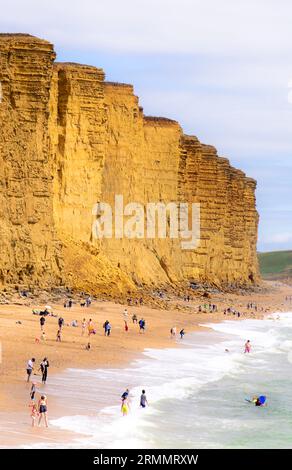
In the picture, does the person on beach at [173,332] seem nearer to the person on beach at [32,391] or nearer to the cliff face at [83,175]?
the cliff face at [83,175]

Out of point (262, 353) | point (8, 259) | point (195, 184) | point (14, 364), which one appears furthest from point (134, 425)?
point (195, 184)

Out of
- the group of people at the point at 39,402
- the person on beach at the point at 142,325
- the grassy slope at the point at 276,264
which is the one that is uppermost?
the grassy slope at the point at 276,264

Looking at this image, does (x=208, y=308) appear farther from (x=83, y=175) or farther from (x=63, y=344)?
(x=63, y=344)

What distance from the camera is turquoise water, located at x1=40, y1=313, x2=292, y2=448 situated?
795 inches

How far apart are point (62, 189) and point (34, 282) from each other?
31.7 ft

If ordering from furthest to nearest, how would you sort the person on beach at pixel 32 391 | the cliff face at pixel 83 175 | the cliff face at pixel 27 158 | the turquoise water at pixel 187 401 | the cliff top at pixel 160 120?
the cliff top at pixel 160 120 < the cliff face at pixel 83 175 < the cliff face at pixel 27 158 < the person on beach at pixel 32 391 < the turquoise water at pixel 187 401

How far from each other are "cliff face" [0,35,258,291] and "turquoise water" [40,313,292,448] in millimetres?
10272

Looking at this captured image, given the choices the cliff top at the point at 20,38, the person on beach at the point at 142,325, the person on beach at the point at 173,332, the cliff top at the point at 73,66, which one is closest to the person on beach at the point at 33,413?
the person on beach at the point at 142,325

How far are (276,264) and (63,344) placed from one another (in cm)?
15830

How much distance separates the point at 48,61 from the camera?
43.3 metres

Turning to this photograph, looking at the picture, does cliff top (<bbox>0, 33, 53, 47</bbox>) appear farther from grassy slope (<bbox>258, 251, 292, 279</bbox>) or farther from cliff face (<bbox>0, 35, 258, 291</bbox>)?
grassy slope (<bbox>258, 251, 292, 279</bbox>)

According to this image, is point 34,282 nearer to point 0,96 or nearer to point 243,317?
point 0,96

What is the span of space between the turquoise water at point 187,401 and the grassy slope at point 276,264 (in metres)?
129

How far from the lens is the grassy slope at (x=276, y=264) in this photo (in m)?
167
